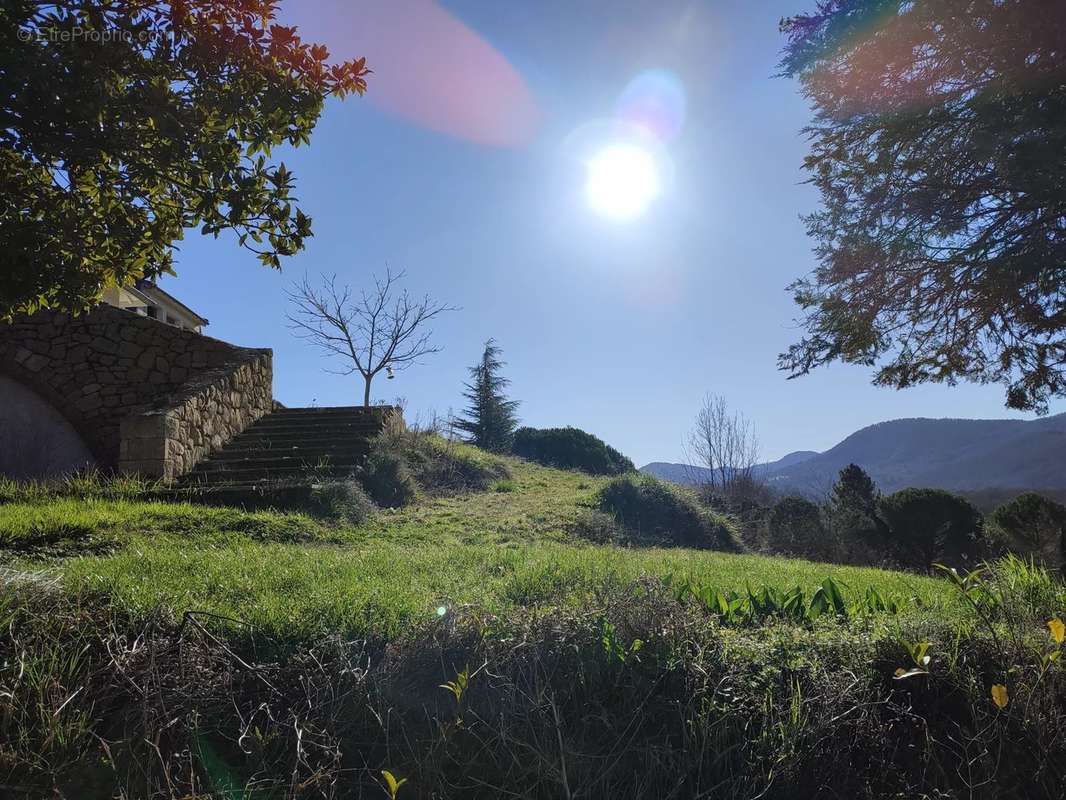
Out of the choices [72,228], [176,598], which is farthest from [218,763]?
[72,228]

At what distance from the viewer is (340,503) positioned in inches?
328

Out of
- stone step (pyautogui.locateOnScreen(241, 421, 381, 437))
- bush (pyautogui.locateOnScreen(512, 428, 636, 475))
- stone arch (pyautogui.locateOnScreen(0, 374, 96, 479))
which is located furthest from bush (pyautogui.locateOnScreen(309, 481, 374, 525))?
bush (pyautogui.locateOnScreen(512, 428, 636, 475))

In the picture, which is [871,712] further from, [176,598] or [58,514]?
[58,514]

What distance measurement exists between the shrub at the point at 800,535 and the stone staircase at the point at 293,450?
834 cm

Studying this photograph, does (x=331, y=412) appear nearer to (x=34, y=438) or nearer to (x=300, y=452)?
(x=300, y=452)

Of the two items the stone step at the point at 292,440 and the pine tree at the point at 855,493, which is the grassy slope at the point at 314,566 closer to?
the stone step at the point at 292,440

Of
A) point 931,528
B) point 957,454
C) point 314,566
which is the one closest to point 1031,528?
point 931,528

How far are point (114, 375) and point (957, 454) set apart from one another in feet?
229

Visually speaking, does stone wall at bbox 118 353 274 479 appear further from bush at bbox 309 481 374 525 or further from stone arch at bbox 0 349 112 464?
bush at bbox 309 481 374 525

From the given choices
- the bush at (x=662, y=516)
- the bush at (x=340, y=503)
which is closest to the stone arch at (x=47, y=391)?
the bush at (x=340, y=503)

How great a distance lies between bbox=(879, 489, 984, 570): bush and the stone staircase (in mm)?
10906

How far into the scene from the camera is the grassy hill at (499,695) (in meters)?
1.89

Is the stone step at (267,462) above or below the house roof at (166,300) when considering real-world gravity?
below

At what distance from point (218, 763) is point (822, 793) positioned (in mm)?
1929
